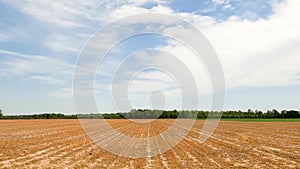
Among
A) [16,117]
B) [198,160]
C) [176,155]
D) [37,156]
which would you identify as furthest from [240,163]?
[16,117]

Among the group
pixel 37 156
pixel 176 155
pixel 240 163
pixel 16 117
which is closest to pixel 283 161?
pixel 240 163

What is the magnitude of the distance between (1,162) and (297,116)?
389 ft

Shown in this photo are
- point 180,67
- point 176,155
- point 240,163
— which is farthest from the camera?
point 180,67

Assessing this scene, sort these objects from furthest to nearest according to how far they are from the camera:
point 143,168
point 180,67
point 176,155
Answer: point 180,67
point 176,155
point 143,168

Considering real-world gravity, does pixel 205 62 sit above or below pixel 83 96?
above

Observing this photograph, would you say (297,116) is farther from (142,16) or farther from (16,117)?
(142,16)

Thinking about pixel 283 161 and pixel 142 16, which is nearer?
pixel 283 161

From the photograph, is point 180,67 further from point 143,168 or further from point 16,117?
point 16,117

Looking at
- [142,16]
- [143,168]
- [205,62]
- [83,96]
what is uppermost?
[142,16]

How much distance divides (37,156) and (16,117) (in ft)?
395

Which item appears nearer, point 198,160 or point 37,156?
point 198,160

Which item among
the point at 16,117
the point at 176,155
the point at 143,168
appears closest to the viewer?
the point at 143,168

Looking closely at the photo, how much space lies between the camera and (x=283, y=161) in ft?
50.4

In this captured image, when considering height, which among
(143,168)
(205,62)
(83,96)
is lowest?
(143,168)
